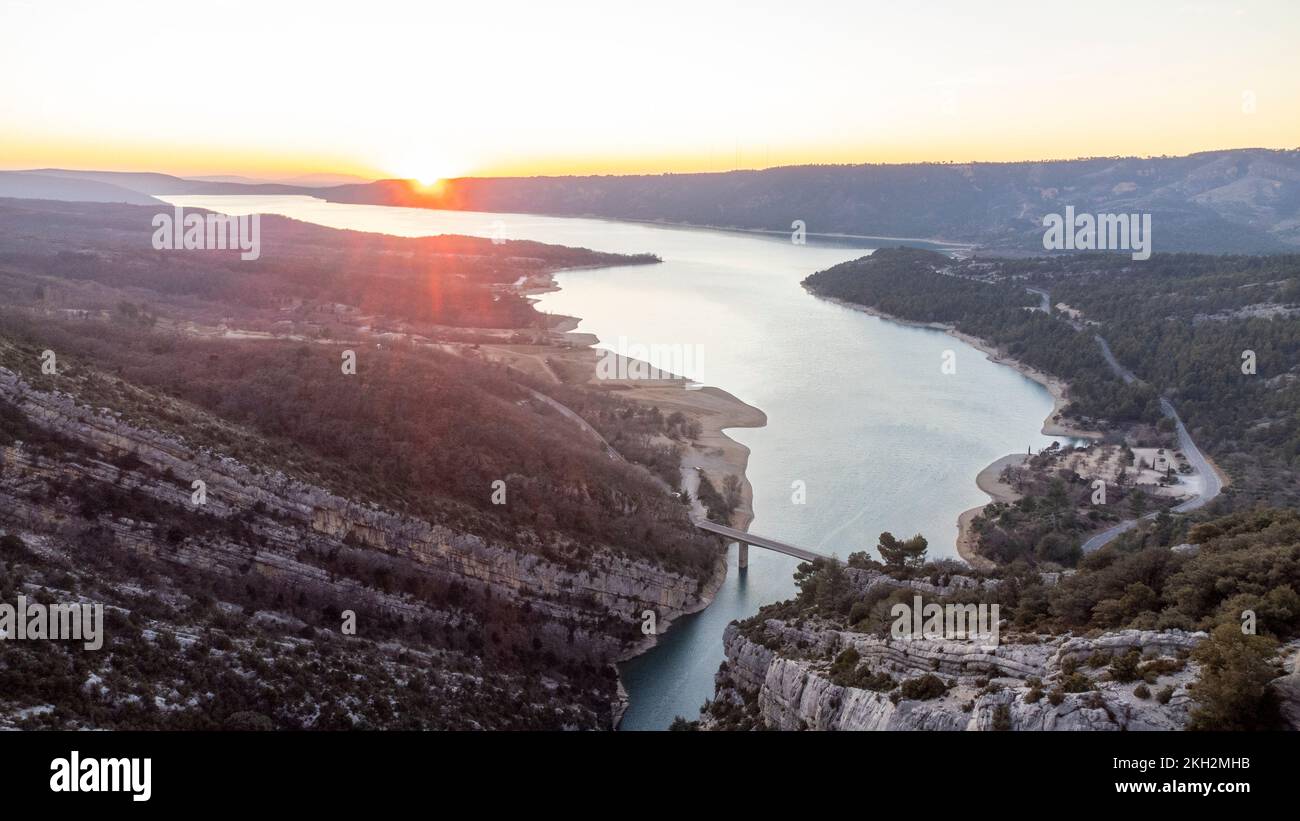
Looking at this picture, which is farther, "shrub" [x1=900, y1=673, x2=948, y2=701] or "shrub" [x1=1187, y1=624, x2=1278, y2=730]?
"shrub" [x1=900, y1=673, x2=948, y2=701]

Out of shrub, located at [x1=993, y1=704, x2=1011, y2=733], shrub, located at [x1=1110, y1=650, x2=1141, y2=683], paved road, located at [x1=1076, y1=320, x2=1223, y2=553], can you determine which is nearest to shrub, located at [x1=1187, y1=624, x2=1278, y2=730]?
shrub, located at [x1=1110, y1=650, x2=1141, y2=683]

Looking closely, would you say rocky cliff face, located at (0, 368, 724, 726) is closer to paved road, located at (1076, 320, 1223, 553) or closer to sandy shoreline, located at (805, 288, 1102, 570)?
sandy shoreline, located at (805, 288, 1102, 570)

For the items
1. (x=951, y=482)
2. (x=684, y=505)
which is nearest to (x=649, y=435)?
(x=684, y=505)

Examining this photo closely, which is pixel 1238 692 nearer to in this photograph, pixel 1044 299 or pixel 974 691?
pixel 974 691

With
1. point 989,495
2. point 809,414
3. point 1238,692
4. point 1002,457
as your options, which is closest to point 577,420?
point 809,414

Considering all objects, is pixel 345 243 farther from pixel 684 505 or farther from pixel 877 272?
pixel 684 505

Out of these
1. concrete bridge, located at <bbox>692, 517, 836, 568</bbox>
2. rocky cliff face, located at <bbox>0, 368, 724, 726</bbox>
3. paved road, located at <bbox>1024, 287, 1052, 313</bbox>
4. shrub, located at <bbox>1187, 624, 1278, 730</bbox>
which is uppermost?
paved road, located at <bbox>1024, 287, 1052, 313</bbox>
